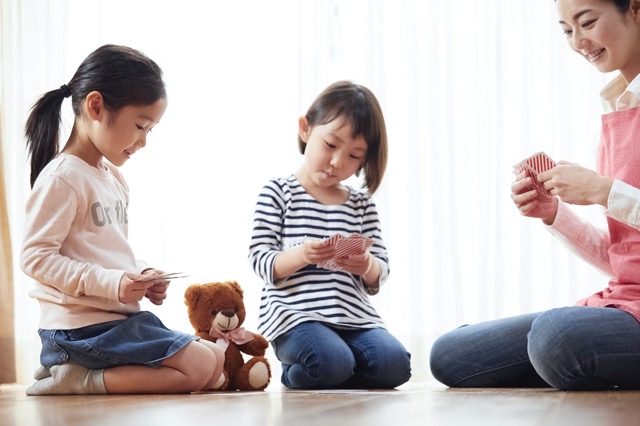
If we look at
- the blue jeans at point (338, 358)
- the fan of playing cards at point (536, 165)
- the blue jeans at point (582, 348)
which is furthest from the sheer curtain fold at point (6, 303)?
the fan of playing cards at point (536, 165)

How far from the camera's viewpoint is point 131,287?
1.94 meters

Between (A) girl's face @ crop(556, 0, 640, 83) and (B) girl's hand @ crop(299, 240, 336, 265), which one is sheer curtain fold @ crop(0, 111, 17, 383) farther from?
(A) girl's face @ crop(556, 0, 640, 83)

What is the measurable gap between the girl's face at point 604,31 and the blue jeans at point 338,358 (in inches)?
37.4

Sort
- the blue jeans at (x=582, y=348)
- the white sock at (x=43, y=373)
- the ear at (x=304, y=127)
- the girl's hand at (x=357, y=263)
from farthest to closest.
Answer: the ear at (x=304, y=127) < the girl's hand at (x=357, y=263) < the white sock at (x=43, y=373) < the blue jeans at (x=582, y=348)

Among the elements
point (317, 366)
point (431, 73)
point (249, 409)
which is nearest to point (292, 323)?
point (317, 366)

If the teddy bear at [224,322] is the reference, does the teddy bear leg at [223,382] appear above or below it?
below

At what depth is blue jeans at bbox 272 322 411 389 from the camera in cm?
216

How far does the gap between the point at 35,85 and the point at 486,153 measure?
1.86 meters

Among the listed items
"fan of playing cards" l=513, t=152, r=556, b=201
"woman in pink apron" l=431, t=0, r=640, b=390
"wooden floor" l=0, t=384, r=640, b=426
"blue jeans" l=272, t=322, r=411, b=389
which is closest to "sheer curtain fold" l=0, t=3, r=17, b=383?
"blue jeans" l=272, t=322, r=411, b=389

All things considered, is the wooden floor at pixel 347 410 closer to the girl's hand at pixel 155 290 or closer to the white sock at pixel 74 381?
the white sock at pixel 74 381

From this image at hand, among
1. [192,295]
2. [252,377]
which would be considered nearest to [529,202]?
[252,377]

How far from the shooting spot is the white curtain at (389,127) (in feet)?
9.85

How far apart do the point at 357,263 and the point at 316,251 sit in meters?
0.16

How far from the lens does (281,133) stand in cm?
316
